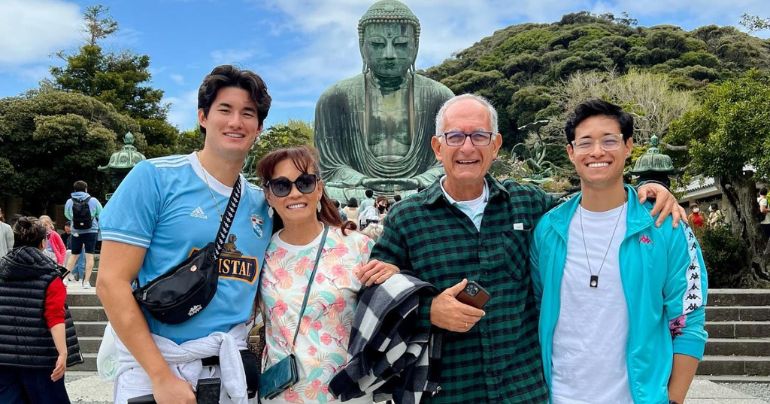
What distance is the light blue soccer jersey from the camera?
1.91 m

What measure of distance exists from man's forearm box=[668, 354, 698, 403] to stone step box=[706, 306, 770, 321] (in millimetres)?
4943

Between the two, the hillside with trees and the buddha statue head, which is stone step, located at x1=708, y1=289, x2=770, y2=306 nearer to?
the buddha statue head

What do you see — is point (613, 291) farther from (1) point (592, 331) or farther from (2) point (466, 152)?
(2) point (466, 152)

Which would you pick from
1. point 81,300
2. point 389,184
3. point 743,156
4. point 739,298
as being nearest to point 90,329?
point 81,300

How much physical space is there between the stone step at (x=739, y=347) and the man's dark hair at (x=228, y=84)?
539 centimetres

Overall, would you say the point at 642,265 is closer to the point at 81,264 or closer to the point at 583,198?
the point at 583,198

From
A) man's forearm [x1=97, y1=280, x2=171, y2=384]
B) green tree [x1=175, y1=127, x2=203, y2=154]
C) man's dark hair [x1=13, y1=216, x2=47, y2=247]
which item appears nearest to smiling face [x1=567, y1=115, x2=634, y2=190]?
man's forearm [x1=97, y1=280, x2=171, y2=384]

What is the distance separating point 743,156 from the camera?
7523mm

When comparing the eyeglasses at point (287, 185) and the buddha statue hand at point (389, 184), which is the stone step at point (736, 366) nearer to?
the buddha statue hand at point (389, 184)

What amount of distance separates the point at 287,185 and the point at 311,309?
0.40 m

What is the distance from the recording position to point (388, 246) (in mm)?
2145

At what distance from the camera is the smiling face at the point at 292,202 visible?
7.04 feet

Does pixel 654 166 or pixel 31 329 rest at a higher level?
pixel 654 166

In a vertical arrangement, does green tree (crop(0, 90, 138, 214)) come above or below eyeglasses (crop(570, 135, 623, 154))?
above
